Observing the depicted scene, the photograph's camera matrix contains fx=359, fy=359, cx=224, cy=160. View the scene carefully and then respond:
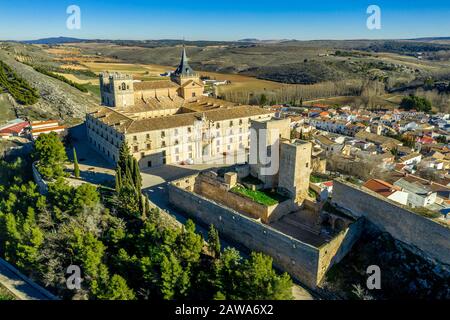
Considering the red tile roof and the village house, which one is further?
the red tile roof

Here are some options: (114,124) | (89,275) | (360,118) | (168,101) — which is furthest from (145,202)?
(360,118)

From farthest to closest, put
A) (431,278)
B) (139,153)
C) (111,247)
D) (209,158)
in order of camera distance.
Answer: (209,158) → (139,153) → (111,247) → (431,278)

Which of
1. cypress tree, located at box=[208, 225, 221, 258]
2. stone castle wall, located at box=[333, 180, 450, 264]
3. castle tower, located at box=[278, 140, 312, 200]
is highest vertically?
castle tower, located at box=[278, 140, 312, 200]

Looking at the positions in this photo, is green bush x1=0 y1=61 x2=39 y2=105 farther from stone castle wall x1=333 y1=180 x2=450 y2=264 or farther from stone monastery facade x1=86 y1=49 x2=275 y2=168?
stone castle wall x1=333 y1=180 x2=450 y2=264

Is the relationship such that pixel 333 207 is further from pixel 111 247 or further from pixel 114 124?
pixel 114 124

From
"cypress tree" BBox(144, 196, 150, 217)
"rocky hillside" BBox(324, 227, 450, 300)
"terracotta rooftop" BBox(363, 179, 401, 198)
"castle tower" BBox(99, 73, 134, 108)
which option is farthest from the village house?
"castle tower" BBox(99, 73, 134, 108)

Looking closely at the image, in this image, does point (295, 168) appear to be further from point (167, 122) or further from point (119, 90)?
point (119, 90)

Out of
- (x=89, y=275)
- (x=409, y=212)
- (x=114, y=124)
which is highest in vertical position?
(x=114, y=124)
